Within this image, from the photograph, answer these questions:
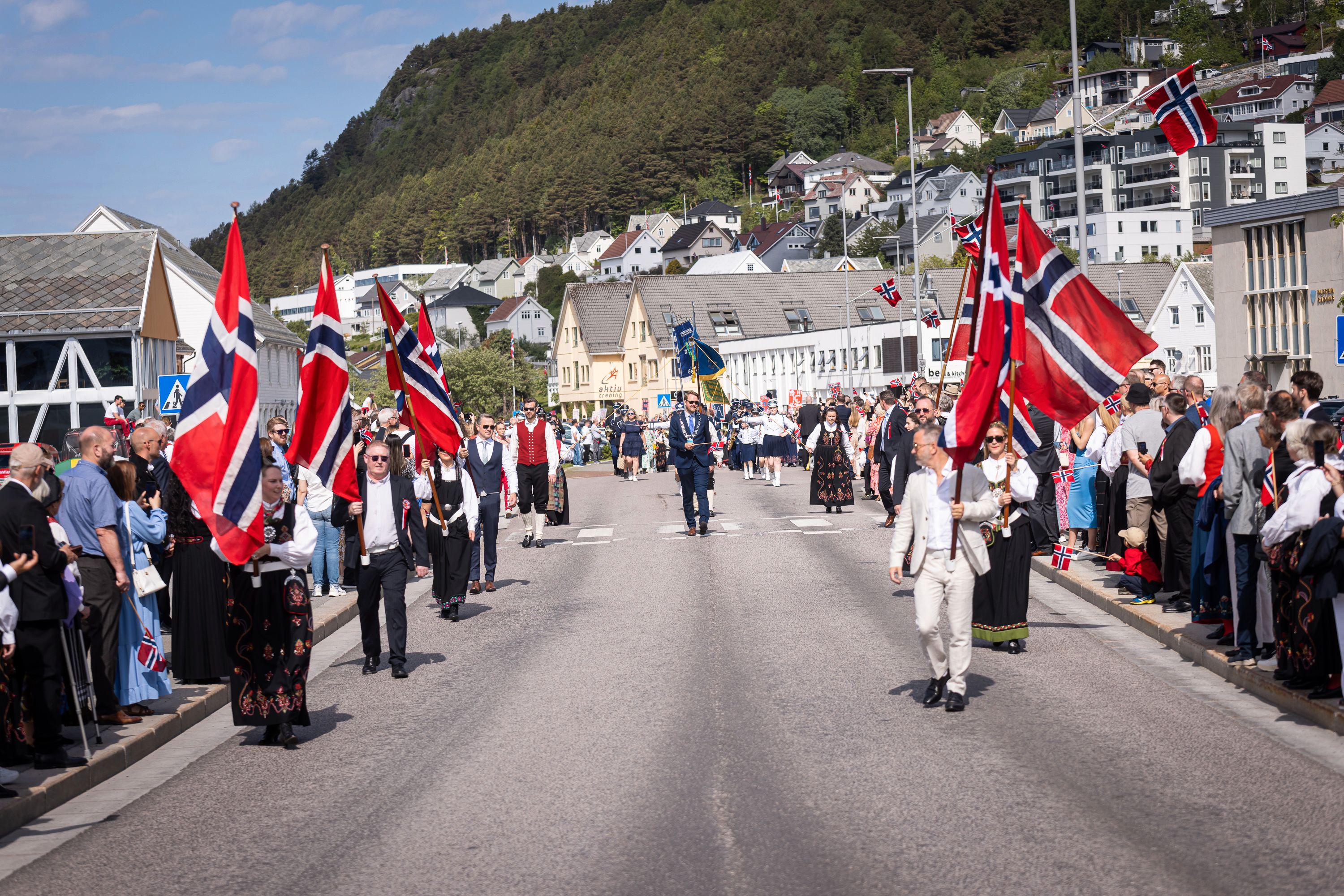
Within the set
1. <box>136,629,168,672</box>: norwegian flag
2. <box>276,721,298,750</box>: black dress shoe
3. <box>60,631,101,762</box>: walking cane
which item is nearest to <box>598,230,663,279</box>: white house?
<box>136,629,168,672</box>: norwegian flag

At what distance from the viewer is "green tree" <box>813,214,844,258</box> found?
142125 millimetres

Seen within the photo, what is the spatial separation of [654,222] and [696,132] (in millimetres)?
17741

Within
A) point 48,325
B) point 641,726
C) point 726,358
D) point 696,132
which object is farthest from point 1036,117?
point 641,726

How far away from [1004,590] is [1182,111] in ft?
33.4

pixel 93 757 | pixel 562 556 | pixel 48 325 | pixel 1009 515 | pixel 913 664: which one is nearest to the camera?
pixel 93 757

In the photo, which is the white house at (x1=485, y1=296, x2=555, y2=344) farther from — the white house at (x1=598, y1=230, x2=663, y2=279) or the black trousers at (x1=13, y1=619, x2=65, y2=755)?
the black trousers at (x1=13, y1=619, x2=65, y2=755)

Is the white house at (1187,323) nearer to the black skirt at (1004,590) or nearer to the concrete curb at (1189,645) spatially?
the concrete curb at (1189,645)

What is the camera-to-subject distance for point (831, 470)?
84.2ft

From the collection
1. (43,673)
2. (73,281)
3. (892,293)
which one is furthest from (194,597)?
(892,293)

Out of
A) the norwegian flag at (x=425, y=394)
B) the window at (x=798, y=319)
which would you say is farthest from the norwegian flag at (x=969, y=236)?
the window at (x=798, y=319)

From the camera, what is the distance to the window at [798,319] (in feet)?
293

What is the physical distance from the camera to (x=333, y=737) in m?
9.25

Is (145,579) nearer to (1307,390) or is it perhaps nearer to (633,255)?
(1307,390)

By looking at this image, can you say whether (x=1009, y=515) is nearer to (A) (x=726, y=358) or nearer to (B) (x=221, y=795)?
(B) (x=221, y=795)
